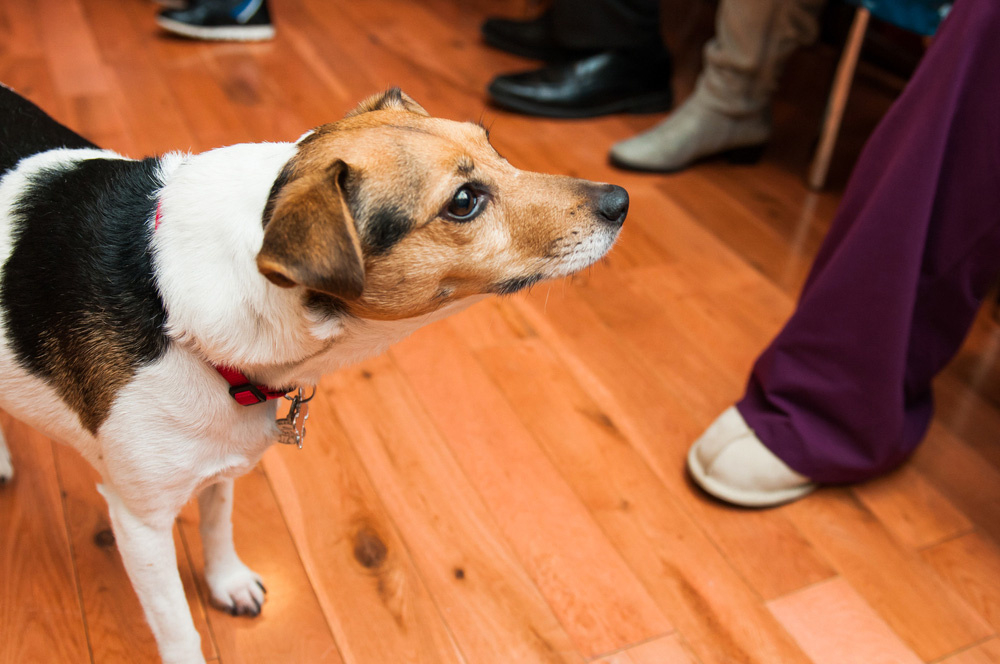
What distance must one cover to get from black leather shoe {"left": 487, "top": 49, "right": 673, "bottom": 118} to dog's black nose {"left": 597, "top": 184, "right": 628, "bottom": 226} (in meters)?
1.98

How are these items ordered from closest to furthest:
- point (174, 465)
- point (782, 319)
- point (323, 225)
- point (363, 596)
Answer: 1. point (323, 225)
2. point (174, 465)
3. point (363, 596)
4. point (782, 319)

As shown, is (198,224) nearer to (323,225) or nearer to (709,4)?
(323,225)

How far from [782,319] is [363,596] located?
4.64ft

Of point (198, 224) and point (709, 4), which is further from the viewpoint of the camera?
point (709, 4)

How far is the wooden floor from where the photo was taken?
139cm

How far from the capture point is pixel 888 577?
1570 mm

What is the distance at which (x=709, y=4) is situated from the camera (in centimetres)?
401

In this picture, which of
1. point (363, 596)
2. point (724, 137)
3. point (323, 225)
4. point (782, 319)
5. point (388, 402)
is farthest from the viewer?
point (724, 137)

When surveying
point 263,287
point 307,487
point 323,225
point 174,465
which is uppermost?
point 323,225

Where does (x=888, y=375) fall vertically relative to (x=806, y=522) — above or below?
above

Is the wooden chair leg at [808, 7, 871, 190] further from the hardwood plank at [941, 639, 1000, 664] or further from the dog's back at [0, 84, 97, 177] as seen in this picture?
the dog's back at [0, 84, 97, 177]

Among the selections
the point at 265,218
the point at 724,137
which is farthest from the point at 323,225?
the point at 724,137

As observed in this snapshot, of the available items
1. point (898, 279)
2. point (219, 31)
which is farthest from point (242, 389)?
point (219, 31)

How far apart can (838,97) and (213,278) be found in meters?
2.41
